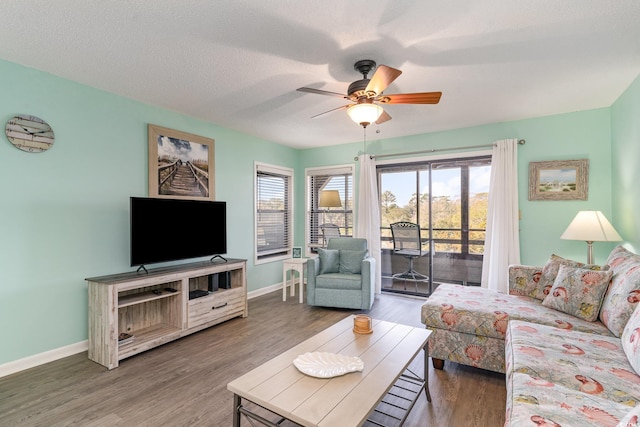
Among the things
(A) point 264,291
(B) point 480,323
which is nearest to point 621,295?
(B) point 480,323

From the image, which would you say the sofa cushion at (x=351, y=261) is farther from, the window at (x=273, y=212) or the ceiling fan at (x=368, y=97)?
the ceiling fan at (x=368, y=97)

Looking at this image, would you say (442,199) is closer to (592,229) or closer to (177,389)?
(592,229)

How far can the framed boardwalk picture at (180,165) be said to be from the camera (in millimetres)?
3453

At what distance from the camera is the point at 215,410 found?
203 cm

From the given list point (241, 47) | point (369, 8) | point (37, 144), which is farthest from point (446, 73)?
point (37, 144)

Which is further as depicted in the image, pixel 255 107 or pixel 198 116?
pixel 198 116

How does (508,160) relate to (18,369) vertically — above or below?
above

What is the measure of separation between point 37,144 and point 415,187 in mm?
4490

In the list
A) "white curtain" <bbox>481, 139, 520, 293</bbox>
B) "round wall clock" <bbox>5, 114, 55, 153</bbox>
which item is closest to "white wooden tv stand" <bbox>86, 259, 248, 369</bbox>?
"round wall clock" <bbox>5, 114, 55, 153</bbox>

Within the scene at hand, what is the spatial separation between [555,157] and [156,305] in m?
5.01

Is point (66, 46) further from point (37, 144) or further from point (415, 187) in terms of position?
point (415, 187)

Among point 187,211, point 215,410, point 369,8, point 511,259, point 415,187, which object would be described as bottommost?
point 215,410

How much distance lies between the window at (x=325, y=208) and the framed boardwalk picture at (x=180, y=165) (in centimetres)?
205

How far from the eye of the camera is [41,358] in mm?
2627
